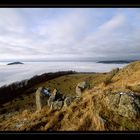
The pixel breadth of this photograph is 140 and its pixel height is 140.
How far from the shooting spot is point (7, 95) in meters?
4.70

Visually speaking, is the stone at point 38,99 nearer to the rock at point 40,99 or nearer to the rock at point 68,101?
the rock at point 40,99

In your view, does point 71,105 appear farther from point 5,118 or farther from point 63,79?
point 5,118

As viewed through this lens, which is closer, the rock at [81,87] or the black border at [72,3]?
the black border at [72,3]

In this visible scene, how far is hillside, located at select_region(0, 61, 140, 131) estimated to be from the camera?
4223 millimetres

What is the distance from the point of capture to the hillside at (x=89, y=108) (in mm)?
4223

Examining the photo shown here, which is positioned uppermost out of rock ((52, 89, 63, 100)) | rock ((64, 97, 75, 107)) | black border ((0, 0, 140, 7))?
black border ((0, 0, 140, 7))

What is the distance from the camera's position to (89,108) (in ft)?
15.3

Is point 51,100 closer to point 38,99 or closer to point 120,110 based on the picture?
point 38,99

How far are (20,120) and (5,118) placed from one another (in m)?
0.26

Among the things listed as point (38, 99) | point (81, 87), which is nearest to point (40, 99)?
point (38, 99)

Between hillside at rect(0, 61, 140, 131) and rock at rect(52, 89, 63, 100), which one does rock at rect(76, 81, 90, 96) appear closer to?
hillside at rect(0, 61, 140, 131)

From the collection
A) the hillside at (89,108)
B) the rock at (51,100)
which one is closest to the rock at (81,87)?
the hillside at (89,108)

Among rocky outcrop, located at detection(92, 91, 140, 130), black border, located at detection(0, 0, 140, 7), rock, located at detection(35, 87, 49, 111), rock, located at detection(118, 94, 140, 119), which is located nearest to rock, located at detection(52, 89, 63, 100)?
rock, located at detection(35, 87, 49, 111)
